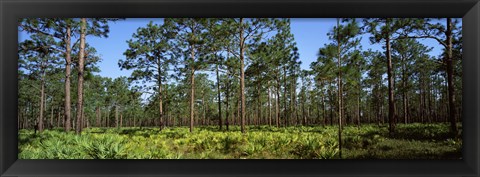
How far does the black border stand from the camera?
2.82 m

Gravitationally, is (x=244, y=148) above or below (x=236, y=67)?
below

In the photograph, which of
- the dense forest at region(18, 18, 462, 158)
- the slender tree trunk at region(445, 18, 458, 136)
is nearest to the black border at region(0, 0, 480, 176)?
the dense forest at region(18, 18, 462, 158)

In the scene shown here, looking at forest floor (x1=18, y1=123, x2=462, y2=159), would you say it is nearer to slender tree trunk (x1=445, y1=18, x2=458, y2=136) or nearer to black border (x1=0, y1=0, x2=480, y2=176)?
slender tree trunk (x1=445, y1=18, x2=458, y2=136)

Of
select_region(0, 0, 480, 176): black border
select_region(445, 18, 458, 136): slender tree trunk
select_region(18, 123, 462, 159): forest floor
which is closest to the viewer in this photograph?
select_region(0, 0, 480, 176): black border

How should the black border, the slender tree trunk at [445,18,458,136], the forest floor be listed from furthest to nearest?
the slender tree trunk at [445,18,458,136], the forest floor, the black border
